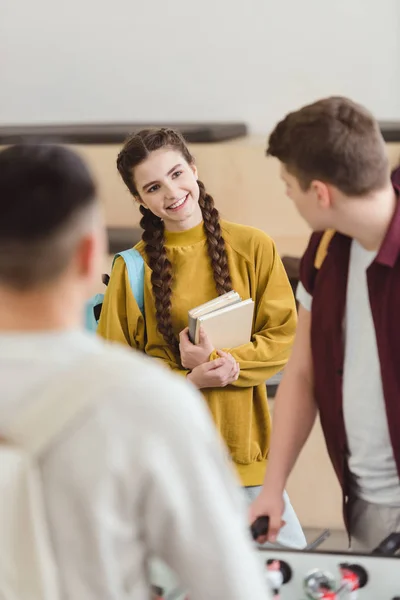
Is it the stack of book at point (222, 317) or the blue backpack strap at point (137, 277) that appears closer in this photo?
the stack of book at point (222, 317)

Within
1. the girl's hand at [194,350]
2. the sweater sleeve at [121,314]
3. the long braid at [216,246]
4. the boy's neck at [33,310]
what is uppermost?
the boy's neck at [33,310]

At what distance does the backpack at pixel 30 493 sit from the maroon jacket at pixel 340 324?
757 mm

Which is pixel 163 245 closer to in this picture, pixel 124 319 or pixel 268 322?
pixel 124 319

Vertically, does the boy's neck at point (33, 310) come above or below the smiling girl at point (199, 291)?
above

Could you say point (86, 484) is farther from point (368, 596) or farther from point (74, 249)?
point (368, 596)

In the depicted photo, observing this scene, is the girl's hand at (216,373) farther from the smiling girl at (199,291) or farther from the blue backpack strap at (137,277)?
the blue backpack strap at (137,277)

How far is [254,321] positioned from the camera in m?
2.51

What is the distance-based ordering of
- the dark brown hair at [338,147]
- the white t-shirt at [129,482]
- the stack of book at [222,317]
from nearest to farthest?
the white t-shirt at [129,482] → the dark brown hair at [338,147] → the stack of book at [222,317]

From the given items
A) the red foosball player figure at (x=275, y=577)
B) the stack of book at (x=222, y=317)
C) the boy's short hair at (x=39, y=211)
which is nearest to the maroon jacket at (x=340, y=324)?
the red foosball player figure at (x=275, y=577)

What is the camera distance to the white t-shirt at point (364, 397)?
176 centimetres

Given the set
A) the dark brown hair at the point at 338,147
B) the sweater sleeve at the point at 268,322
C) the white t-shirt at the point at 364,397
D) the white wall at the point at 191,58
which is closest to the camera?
the dark brown hair at the point at 338,147

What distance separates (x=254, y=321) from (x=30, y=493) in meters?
1.44

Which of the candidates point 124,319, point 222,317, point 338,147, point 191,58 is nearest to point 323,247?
point 338,147

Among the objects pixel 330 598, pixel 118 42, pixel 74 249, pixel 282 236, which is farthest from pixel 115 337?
pixel 118 42
